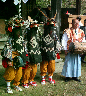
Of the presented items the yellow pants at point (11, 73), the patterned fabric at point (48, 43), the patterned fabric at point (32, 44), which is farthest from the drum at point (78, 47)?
the yellow pants at point (11, 73)

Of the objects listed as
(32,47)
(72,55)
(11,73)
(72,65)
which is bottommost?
(72,65)

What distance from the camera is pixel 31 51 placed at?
14.5 ft

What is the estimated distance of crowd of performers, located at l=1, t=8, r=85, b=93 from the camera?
162 inches

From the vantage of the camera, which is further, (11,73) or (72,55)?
(72,55)

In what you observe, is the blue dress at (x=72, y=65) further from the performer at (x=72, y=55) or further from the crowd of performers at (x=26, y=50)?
the crowd of performers at (x=26, y=50)

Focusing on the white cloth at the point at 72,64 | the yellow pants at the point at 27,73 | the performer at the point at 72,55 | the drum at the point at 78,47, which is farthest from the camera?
the white cloth at the point at 72,64

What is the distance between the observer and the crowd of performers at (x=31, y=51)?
4.12m

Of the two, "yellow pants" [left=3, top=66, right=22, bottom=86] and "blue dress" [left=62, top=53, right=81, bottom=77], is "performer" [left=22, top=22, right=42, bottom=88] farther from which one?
"blue dress" [left=62, top=53, right=81, bottom=77]

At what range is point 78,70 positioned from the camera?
534 centimetres

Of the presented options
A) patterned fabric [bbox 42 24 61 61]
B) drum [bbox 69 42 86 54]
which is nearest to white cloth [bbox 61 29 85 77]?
drum [bbox 69 42 86 54]

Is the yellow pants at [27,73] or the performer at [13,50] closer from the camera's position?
the performer at [13,50]

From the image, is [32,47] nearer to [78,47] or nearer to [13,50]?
[13,50]

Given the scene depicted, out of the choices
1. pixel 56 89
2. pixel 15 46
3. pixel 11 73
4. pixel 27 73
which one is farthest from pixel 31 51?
pixel 56 89

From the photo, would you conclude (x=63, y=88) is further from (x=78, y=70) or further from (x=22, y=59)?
(x=22, y=59)
